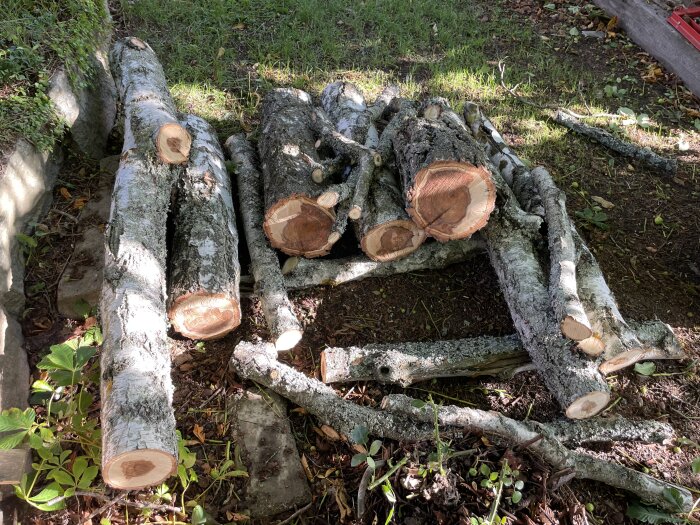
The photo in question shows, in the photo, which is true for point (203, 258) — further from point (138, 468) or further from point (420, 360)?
point (420, 360)

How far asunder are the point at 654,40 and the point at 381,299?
15.8ft

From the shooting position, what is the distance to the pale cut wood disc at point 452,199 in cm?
282

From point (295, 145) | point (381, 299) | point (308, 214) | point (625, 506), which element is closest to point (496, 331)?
point (381, 299)

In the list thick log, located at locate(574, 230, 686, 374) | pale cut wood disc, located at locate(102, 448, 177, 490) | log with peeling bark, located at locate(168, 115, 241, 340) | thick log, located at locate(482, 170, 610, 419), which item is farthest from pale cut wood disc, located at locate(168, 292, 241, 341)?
thick log, located at locate(574, 230, 686, 374)

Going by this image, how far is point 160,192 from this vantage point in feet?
9.64

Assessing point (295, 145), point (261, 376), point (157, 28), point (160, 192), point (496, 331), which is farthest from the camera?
point (157, 28)

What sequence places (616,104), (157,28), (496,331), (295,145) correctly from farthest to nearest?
(157,28)
(616,104)
(295,145)
(496,331)

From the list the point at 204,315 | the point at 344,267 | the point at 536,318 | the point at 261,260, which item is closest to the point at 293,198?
the point at 261,260

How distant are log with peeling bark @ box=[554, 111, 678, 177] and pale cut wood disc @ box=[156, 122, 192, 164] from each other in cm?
344

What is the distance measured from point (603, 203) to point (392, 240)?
1.96 m

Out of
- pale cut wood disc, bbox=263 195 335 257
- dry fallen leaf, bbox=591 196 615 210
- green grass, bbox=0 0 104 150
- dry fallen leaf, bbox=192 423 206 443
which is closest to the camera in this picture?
dry fallen leaf, bbox=192 423 206 443

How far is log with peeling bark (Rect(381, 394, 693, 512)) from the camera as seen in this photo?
7.57 ft

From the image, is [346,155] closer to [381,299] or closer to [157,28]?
[381,299]

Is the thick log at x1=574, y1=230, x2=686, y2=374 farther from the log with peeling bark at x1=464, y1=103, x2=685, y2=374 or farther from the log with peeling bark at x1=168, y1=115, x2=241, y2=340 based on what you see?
the log with peeling bark at x1=168, y1=115, x2=241, y2=340
